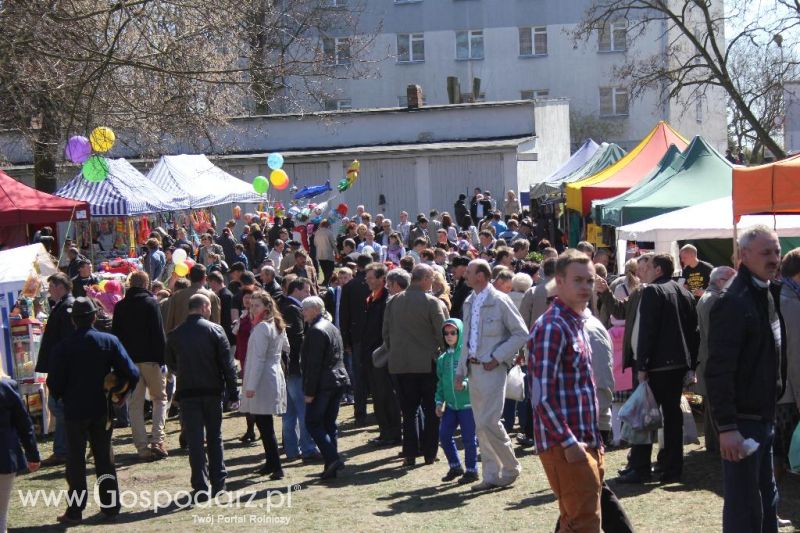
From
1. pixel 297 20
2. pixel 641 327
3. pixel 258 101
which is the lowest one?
pixel 641 327

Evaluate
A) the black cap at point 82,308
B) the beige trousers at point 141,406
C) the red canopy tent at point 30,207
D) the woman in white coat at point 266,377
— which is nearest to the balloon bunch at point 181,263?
the red canopy tent at point 30,207

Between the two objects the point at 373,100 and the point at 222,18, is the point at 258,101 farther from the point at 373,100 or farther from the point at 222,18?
the point at 373,100

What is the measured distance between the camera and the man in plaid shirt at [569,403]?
5.43 metres

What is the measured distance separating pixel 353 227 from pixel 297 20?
12.8 metres

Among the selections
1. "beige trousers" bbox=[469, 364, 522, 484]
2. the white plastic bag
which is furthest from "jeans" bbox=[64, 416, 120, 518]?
the white plastic bag

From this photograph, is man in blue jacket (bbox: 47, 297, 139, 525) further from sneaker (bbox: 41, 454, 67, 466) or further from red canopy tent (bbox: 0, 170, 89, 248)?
red canopy tent (bbox: 0, 170, 89, 248)

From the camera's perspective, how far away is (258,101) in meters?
11.5

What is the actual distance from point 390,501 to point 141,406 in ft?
11.8

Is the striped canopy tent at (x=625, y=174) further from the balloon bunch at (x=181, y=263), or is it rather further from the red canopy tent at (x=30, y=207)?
the red canopy tent at (x=30, y=207)

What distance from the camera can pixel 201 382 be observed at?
9.07 meters

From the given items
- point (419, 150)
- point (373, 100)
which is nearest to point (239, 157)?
point (419, 150)

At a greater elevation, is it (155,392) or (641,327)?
(641,327)

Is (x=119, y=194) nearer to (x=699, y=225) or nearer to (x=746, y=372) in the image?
(x=699, y=225)

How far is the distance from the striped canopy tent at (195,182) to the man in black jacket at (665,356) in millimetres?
17962
